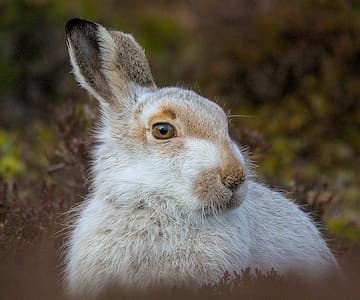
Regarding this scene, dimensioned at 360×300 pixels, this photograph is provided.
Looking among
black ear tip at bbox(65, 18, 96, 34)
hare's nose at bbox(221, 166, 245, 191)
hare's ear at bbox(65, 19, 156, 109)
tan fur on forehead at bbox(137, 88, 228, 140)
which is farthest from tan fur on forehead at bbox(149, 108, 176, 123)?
black ear tip at bbox(65, 18, 96, 34)

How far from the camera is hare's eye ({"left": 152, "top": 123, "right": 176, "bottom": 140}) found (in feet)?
17.1

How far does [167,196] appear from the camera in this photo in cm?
510

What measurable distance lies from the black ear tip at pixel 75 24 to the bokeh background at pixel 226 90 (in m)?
1.23

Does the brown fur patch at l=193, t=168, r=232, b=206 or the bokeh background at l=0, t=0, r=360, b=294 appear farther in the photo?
the bokeh background at l=0, t=0, r=360, b=294

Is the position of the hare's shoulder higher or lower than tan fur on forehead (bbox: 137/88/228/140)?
lower

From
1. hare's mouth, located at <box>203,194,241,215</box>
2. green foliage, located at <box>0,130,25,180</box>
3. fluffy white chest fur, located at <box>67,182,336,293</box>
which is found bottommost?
fluffy white chest fur, located at <box>67,182,336,293</box>

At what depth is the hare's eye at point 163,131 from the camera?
17.1ft

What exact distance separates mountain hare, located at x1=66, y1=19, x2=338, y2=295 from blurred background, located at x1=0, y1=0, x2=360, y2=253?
1.01 meters

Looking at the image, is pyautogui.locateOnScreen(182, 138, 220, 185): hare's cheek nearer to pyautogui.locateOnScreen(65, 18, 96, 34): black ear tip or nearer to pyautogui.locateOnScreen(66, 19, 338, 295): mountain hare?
pyautogui.locateOnScreen(66, 19, 338, 295): mountain hare

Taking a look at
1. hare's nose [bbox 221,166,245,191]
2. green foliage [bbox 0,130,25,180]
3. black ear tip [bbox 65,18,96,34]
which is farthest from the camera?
green foliage [bbox 0,130,25,180]

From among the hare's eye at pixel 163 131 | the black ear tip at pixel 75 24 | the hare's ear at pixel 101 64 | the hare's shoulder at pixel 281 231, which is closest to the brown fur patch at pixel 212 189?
the hare's eye at pixel 163 131

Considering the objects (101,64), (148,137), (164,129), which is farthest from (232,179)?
(101,64)

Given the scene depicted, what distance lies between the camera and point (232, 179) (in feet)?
15.9

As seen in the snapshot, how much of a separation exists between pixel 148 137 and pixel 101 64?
701mm
